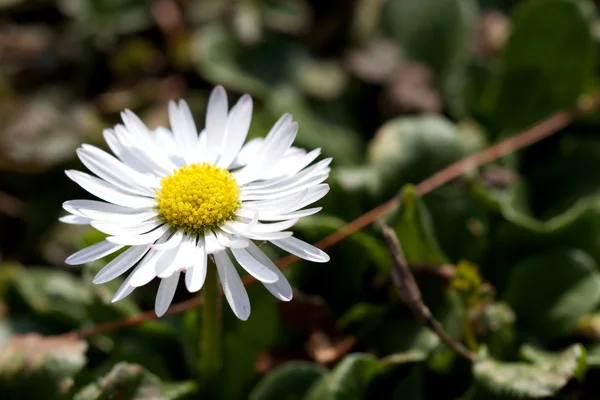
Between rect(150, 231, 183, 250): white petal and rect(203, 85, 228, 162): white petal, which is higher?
rect(203, 85, 228, 162): white petal

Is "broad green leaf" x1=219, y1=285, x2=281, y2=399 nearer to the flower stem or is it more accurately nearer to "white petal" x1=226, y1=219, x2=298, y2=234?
the flower stem

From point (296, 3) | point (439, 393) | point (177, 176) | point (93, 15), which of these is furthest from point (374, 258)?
point (93, 15)

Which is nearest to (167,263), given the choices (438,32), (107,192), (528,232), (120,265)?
(120,265)

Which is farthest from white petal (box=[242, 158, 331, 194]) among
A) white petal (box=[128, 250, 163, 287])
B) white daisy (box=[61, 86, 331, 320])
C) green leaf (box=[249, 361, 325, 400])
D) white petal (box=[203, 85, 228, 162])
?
green leaf (box=[249, 361, 325, 400])

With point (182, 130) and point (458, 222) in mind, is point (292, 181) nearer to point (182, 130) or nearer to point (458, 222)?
point (182, 130)

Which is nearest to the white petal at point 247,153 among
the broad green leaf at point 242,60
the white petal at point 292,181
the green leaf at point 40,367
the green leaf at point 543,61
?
the white petal at point 292,181

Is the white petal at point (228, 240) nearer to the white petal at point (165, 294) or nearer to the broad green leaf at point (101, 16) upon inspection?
the white petal at point (165, 294)

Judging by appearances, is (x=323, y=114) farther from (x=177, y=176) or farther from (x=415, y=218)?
(x=177, y=176)
